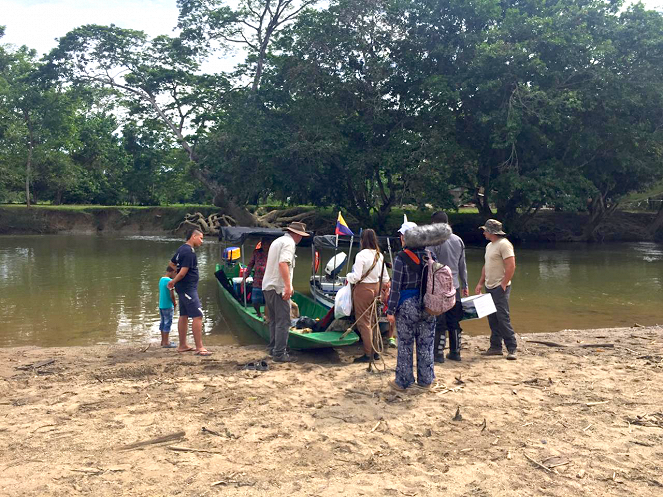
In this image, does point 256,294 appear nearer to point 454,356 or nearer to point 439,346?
point 439,346

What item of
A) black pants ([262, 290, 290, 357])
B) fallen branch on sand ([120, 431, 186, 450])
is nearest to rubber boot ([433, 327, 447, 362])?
black pants ([262, 290, 290, 357])

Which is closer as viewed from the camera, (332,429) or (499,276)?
(332,429)

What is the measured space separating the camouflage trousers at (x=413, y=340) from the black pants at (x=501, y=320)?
70.2 inches

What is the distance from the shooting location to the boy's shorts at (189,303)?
24.9 ft

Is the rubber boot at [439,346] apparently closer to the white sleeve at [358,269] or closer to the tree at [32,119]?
the white sleeve at [358,269]

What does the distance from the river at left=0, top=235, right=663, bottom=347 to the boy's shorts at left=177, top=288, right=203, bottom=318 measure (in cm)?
215

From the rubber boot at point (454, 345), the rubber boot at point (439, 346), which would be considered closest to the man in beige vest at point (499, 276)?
the rubber boot at point (454, 345)

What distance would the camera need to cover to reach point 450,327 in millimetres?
7152

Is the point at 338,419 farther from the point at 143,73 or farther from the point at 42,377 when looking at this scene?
the point at 143,73

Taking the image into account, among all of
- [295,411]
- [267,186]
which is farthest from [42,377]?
[267,186]

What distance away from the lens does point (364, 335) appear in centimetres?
708

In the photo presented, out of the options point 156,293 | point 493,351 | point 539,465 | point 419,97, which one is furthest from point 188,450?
point 419,97

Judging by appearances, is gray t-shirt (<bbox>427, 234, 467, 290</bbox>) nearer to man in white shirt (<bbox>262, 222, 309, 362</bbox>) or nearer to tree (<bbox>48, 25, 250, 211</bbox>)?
man in white shirt (<bbox>262, 222, 309, 362</bbox>)

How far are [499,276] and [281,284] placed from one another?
9.06ft
